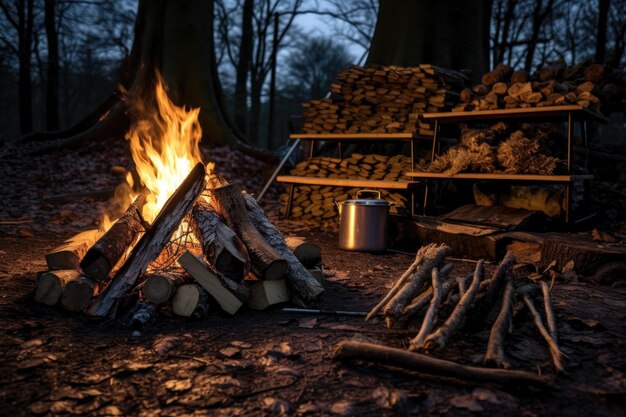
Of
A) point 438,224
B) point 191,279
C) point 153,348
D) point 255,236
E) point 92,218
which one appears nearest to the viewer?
point 153,348

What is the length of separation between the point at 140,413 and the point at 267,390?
21.2 inches

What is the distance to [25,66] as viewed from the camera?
16.6 metres

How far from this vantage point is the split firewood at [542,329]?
2.43 m

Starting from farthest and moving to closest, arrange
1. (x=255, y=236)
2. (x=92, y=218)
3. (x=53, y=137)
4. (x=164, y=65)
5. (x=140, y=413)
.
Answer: (x=53, y=137) < (x=164, y=65) < (x=92, y=218) < (x=255, y=236) < (x=140, y=413)

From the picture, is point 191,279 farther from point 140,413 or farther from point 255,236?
Answer: point 140,413

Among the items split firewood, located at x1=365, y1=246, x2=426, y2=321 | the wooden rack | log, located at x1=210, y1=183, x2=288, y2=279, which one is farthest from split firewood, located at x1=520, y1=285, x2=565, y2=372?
the wooden rack

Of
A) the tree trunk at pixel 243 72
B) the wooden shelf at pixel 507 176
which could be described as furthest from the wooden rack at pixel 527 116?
the tree trunk at pixel 243 72

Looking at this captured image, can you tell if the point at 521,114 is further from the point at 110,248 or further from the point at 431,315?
the point at 110,248

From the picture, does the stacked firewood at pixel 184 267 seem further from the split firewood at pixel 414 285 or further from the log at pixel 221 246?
the split firewood at pixel 414 285

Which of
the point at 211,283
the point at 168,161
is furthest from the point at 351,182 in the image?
the point at 211,283

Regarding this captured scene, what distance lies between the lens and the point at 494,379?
217cm

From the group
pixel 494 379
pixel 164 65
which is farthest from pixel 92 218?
pixel 494 379

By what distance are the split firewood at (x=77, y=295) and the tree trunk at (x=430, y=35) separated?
7647 mm

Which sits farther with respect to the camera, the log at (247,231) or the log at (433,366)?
the log at (247,231)
